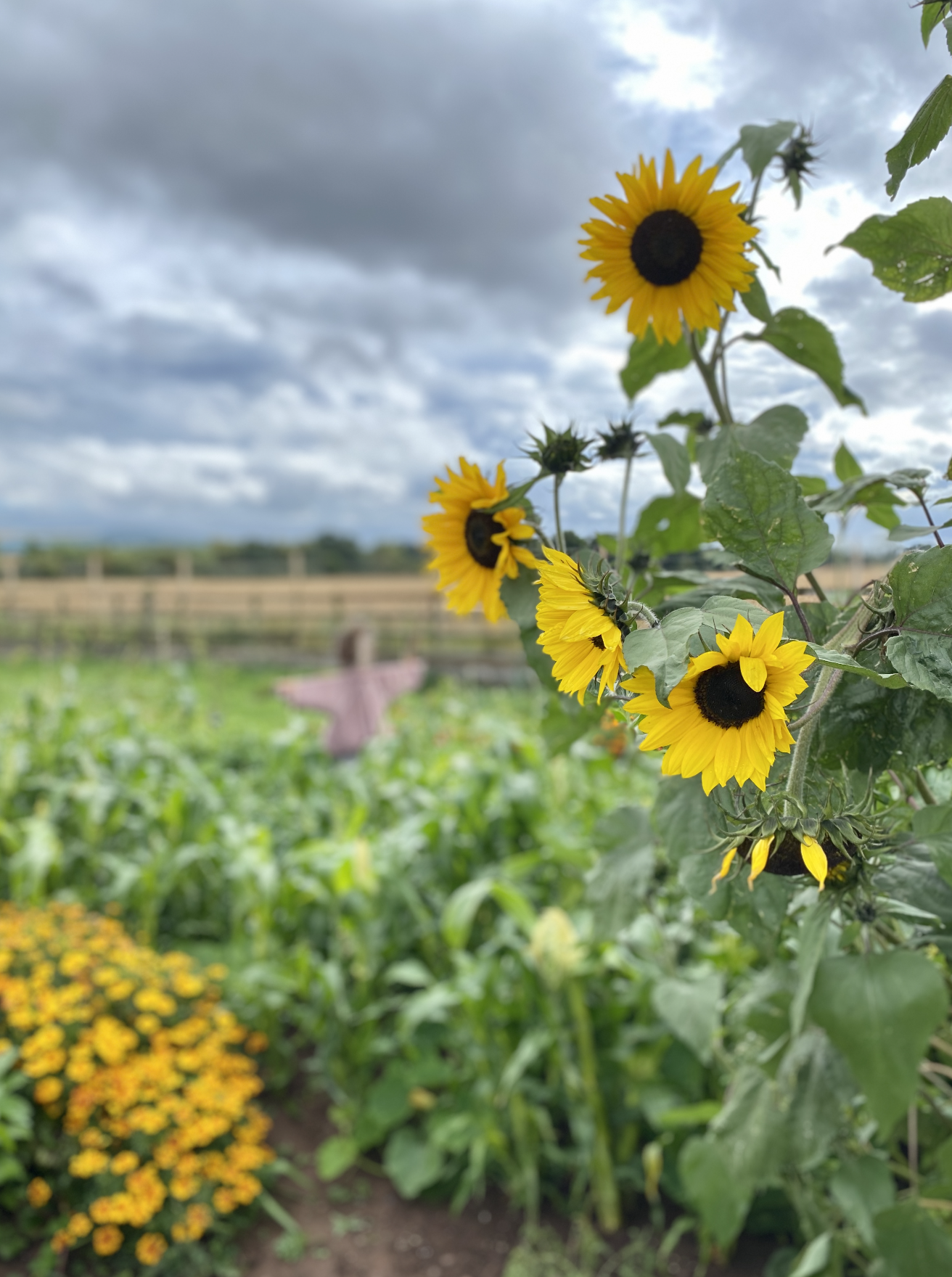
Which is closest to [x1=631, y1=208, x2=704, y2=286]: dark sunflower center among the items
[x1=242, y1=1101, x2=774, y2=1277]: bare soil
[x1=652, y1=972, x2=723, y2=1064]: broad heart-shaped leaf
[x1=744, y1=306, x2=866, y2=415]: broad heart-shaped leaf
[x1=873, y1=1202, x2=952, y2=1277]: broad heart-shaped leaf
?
[x1=744, y1=306, x2=866, y2=415]: broad heart-shaped leaf

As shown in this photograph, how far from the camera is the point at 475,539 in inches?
31.9

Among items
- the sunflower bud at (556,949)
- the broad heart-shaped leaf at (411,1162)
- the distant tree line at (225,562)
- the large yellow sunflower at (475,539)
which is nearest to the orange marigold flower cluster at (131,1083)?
the broad heart-shaped leaf at (411,1162)

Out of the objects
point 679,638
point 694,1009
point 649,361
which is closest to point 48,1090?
point 694,1009

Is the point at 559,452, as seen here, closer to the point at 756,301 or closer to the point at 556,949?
the point at 756,301

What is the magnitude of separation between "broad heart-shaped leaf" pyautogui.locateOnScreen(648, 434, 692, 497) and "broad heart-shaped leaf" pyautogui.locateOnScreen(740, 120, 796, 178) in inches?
8.5

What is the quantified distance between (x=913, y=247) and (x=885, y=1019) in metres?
0.57

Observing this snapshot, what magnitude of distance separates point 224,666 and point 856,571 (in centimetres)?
1092

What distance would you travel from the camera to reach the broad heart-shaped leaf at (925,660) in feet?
1.83

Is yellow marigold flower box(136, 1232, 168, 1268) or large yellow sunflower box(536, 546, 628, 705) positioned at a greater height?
large yellow sunflower box(536, 546, 628, 705)

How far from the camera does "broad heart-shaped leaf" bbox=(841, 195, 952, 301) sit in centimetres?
73

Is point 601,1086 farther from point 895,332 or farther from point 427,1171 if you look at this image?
point 895,332

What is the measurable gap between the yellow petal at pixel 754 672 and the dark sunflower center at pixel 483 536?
0.97ft

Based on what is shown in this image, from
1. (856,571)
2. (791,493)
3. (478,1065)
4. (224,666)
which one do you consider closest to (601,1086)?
(478,1065)

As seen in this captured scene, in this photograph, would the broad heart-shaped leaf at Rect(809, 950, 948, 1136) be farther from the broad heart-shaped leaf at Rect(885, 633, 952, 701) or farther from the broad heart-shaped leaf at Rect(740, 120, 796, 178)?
the broad heart-shaped leaf at Rect(740, 120, 796, 178)
